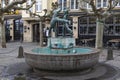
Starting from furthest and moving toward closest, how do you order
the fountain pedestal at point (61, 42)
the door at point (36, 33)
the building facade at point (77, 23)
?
the door at point (36, 33), the building facade at point (77, 23), the fountain pedestal at point (61, 42)

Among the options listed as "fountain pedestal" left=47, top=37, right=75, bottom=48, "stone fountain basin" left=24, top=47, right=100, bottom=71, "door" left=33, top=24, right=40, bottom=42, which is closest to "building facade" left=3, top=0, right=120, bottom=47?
"door" left=33, top=24, right=40, bottom=42

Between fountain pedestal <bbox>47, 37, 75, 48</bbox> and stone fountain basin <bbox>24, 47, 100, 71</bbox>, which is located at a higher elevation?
fountain pedestal <bbox>47, 37, 75, 48</bbox>

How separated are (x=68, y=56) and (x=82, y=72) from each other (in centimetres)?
124

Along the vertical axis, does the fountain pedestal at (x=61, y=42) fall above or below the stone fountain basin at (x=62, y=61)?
above

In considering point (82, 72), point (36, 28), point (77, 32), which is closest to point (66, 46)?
point (82, 72)

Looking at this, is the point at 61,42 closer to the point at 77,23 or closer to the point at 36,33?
Result: the point at 77,23

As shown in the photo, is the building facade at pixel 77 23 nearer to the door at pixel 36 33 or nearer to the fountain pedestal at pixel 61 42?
the door at pixel 36 33

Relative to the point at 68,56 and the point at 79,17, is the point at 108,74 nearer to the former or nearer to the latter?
the point at 68,56

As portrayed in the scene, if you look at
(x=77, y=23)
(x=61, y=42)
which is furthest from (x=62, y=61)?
(x=77, y=23)

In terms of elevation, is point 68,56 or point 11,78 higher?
point 68,56

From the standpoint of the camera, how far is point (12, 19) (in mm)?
34656

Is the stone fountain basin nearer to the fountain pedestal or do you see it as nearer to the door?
the fountain pedestal

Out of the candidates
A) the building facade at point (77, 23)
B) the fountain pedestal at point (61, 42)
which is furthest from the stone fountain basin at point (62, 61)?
the building facade at point (77, 23)

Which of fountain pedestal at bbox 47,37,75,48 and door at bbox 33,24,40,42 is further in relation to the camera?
door at bbox 33,24,40,42
